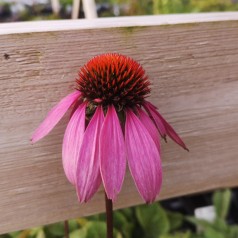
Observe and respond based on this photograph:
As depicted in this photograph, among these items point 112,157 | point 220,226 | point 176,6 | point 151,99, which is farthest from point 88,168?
point 176,6

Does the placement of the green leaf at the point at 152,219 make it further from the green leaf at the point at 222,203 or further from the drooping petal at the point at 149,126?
the drooping petal at the point at 149,126

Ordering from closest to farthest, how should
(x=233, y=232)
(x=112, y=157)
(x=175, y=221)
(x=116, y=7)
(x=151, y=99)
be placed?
1. (x=112, y=157)
2. (x=151, y=99)
3. (x=233, y=232)
4. (x=175, y=221)
5. (x=116, y=7)

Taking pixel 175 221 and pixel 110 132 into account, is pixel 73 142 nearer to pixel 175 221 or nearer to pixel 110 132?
pixel 110 132

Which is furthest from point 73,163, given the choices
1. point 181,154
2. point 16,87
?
point 181,154

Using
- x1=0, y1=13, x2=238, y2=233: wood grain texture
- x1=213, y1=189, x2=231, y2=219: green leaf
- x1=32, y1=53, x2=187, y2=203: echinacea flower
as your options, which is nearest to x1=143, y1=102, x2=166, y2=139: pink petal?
x1=32, y1=53, x2=187, y2=203: echinacea flower

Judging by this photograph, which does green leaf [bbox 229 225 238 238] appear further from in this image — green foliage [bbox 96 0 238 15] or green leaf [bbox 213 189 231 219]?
green foliage [bbox 96 0 238 15]

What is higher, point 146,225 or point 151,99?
point 151,99
